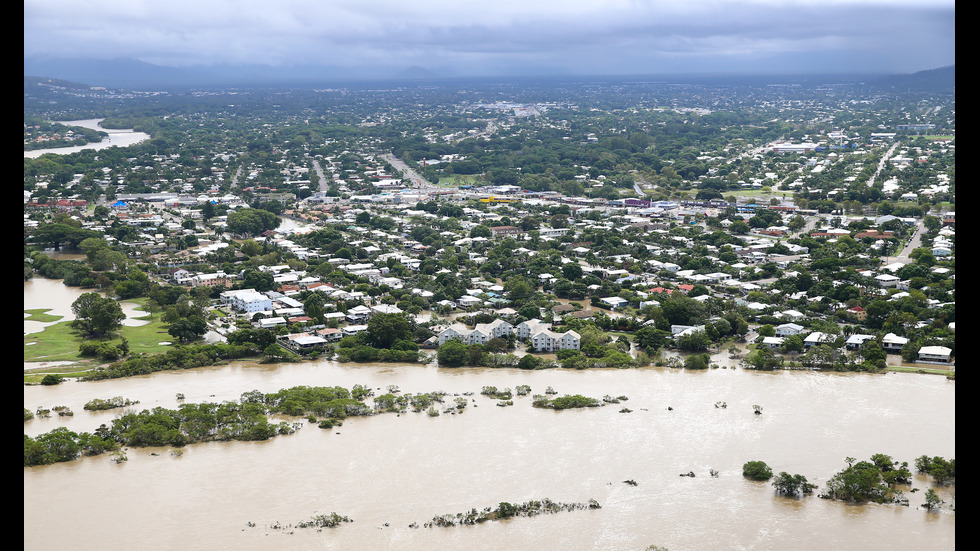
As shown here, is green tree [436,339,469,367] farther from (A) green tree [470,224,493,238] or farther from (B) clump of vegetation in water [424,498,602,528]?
(A) green tree [470,224,493,238]

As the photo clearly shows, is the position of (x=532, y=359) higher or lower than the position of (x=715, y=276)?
lower

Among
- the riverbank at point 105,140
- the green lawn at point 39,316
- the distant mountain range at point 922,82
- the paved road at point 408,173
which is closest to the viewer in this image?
the green lawn at point 39,316

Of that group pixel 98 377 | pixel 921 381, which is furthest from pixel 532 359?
pixel 98 377

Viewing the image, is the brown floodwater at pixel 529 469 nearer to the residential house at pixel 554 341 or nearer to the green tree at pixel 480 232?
the residential house at pixel 554 341

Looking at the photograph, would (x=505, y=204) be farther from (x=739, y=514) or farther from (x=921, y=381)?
(x=739, y=514)

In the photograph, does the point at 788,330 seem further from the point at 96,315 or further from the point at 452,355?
the point at 96,315

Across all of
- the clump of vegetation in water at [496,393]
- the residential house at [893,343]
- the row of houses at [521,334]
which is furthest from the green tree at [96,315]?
the residential house at [893,343]
